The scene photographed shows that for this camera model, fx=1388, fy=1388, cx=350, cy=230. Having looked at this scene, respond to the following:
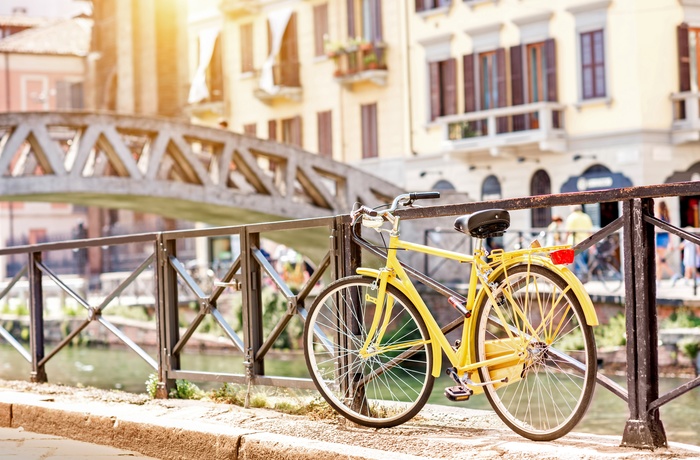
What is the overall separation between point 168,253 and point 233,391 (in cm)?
90

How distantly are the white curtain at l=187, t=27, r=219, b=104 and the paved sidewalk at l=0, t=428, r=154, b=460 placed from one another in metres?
34.1

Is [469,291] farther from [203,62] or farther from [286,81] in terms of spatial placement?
[203,62]

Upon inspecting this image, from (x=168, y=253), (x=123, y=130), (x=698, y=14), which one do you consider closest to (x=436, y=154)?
(x=698, y=14)

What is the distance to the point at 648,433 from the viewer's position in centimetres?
488

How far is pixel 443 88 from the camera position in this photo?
33000mm

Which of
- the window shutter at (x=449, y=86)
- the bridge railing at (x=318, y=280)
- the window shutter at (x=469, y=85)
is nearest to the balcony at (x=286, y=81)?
the window shutter at (x=449, y=86)

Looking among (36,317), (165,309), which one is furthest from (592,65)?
(165,309)

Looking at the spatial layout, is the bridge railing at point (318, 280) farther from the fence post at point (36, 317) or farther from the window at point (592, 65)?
the window at point (592, 65)

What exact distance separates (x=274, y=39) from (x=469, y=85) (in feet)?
24.2

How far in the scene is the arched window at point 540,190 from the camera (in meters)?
29.6

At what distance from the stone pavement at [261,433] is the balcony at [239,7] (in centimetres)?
3139

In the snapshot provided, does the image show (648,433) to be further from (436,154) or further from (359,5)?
(359,5)

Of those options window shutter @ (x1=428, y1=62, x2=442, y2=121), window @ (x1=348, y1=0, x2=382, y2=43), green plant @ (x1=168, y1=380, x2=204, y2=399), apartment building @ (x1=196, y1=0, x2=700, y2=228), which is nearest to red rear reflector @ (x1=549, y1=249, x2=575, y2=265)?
green plant @ (x1=168, y1=380, x2=204, y2=399)

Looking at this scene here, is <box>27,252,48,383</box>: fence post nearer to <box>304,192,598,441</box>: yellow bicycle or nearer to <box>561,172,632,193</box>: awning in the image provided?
<box>304,192,598,441</box>: yellow bicycle
